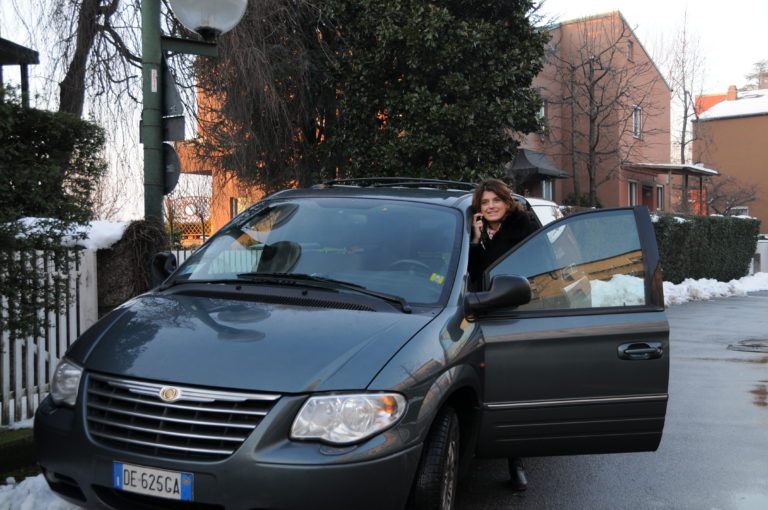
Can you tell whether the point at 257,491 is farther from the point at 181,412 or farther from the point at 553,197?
the point at 553,197

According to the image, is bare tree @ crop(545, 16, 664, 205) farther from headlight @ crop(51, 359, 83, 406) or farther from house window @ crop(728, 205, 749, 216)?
headlight @ crop(51, 359, 83, 406)

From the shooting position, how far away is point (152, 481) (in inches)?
113

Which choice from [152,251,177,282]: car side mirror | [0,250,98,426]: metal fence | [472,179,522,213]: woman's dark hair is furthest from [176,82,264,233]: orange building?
[472,179,522,213]: woman's dark hair

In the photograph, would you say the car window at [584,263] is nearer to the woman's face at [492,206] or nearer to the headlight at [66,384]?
the woman's face at [492,206]

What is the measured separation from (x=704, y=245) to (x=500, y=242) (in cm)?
1838

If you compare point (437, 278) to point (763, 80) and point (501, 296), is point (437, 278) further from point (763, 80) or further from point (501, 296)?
point (763, 80)

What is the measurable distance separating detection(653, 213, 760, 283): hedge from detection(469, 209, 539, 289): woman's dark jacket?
1413 centimetres

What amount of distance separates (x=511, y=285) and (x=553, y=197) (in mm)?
25898

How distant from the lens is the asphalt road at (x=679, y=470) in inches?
179

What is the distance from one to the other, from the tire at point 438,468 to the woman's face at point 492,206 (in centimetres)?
165

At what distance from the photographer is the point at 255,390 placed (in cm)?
289

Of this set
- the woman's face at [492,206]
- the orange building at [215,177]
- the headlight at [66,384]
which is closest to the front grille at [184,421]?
the headlight at [66,384]

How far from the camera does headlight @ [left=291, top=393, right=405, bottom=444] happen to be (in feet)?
9.39


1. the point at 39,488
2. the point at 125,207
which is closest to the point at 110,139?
the point at 125,207
